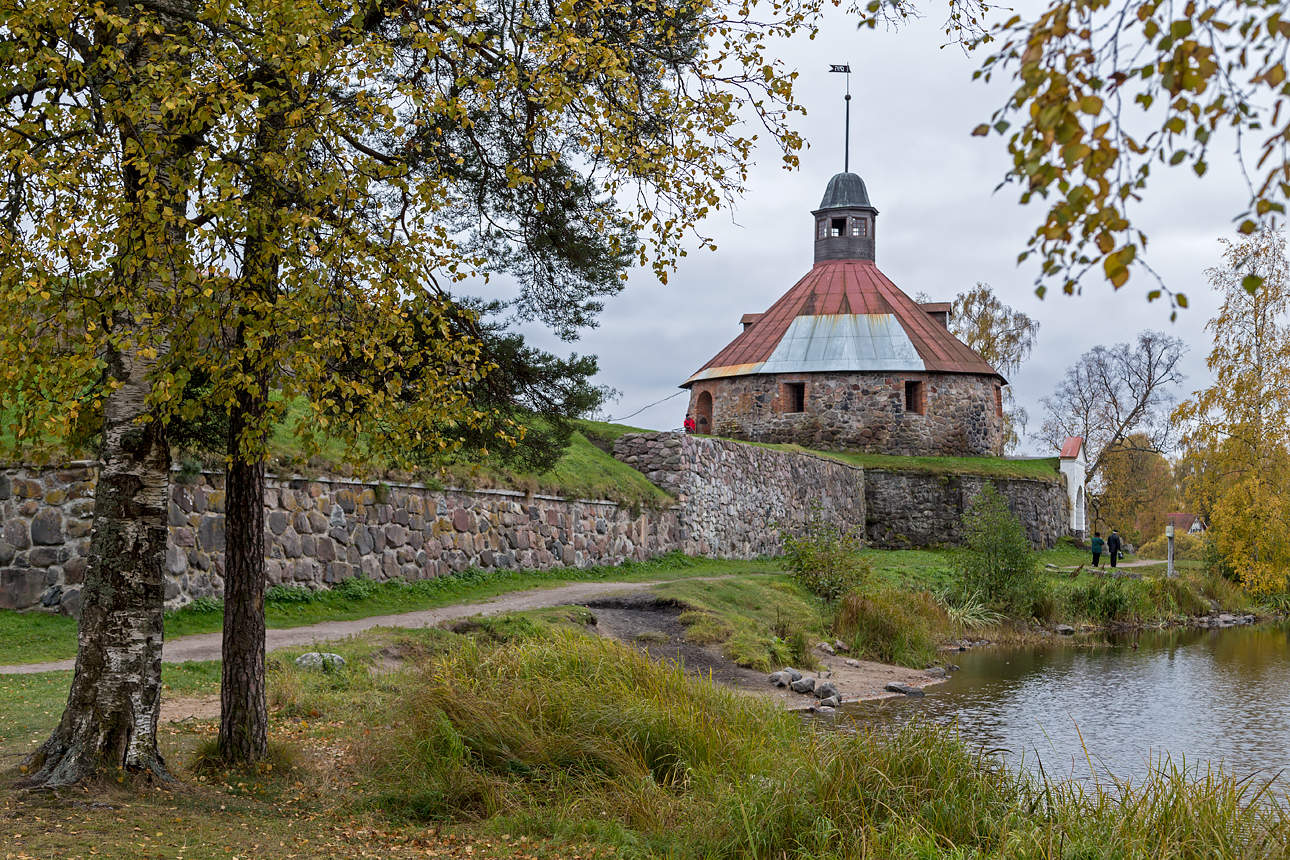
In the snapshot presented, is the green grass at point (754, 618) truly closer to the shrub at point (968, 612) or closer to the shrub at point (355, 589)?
the shrub at point (968, 612)

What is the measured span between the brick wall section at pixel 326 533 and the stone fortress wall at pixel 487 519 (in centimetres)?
2

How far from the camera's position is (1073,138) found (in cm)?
233

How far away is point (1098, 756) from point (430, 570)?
31.9 feet

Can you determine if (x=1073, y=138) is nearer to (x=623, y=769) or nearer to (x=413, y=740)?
(x=623, y=769)

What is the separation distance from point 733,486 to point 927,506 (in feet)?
32.4

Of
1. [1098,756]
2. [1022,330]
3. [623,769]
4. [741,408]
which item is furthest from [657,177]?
[1022,330]

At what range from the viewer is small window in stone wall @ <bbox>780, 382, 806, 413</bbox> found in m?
35.1

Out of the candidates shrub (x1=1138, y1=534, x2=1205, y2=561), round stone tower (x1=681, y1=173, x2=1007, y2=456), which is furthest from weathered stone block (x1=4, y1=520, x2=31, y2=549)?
shrub (x1=1138, y1=534, x2=1205, y2=561)

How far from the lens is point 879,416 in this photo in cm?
3444

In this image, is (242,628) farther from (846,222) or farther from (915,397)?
(846,222)

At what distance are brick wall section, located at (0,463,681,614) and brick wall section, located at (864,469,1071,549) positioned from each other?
43.5 feet

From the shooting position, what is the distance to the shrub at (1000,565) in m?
20.0

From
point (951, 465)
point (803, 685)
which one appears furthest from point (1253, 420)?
point (803, 685)

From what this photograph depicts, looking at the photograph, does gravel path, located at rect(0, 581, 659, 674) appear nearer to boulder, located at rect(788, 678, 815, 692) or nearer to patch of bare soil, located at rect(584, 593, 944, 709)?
patch of bare soil, located at rect(584, 593, 944, 709)
